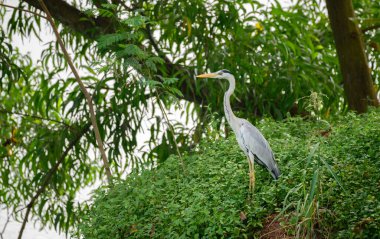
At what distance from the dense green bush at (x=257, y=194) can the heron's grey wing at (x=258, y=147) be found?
3.7 inches

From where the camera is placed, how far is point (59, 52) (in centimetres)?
771

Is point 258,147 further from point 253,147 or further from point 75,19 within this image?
point 75,19

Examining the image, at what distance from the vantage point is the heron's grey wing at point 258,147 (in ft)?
16.2

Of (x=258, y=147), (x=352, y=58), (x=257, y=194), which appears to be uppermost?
(x=352, y=58)

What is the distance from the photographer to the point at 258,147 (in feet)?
16.4

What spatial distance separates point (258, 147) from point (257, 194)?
0.36m

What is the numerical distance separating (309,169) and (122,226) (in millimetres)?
1186

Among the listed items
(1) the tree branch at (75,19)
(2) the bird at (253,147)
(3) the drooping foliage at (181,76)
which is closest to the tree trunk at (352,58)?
(3) the drooping foliage at (181,76)

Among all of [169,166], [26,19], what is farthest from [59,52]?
[169,166]

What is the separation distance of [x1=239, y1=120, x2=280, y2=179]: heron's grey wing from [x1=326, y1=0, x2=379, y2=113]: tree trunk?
1.75 metres

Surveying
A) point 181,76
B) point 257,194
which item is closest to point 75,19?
point 181,76

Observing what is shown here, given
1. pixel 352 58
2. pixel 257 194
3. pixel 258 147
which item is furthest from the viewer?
pixel 352 58

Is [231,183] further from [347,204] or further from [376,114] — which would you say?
[376,114]

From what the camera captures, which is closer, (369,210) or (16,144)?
(369,210)
